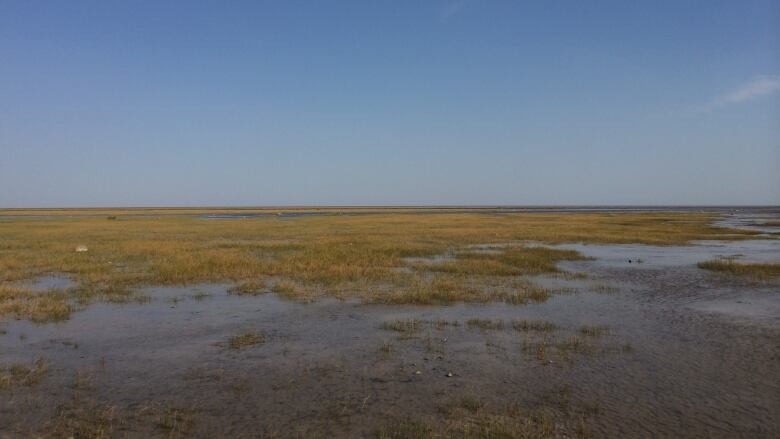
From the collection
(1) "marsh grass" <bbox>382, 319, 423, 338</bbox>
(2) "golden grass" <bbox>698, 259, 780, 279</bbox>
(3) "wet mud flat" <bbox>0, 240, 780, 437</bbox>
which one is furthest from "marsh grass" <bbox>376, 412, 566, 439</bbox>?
(2) "golden grass" <bbox>698, 259, 780, 279</bbox>

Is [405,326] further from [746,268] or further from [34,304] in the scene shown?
[746,268]

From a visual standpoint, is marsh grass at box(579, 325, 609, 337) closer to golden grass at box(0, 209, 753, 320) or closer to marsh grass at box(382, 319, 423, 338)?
golden grass at box(0, 209, 753, 320)

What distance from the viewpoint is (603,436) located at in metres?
6.64

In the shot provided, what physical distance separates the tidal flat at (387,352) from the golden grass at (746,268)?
0.23m

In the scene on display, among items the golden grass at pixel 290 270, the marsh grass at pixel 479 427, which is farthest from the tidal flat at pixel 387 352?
the golden grass at pixel 290 270

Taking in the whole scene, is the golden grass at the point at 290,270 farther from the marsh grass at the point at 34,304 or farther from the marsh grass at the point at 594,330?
the marsh grass at the point at 594,330

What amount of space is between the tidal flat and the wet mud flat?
4 cm

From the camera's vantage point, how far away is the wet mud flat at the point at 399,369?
7.00 m

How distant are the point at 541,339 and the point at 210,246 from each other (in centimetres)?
2584

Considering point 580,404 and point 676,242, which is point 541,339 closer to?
point 580,404

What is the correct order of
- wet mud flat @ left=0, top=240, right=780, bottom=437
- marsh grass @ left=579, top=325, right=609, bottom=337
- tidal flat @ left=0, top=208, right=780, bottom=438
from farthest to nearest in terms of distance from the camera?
marsh grass @ left=579, top=325, right=609, bottom=337, tidal flat @ left=0, top=208, right=780, bottom=438, wet mud flat @ left=0, top=240, right=780, bottom=437

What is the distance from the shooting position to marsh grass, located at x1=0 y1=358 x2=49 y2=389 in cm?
833

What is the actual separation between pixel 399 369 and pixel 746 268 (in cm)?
2012

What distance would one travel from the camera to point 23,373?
8.82 m
